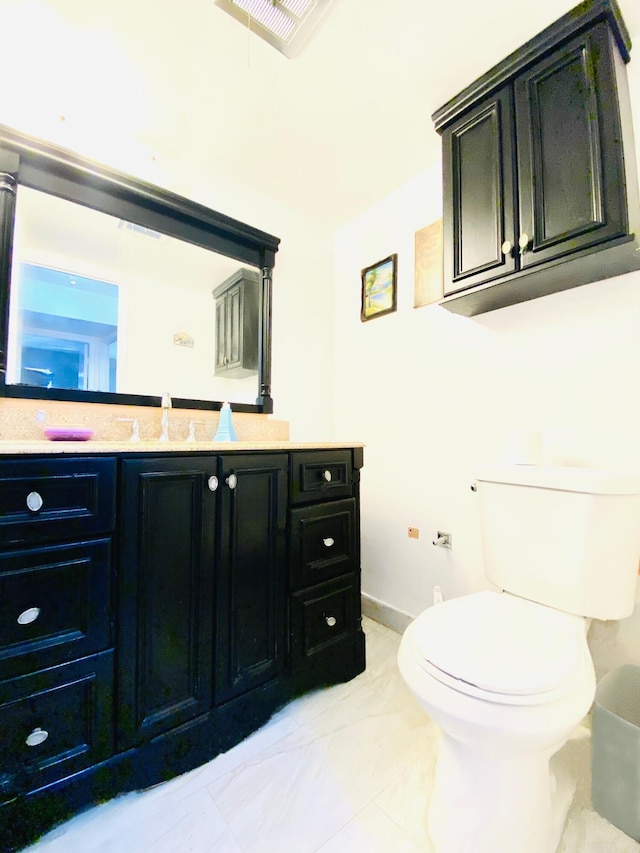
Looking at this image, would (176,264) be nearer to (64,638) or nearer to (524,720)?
Answer: (64,638)

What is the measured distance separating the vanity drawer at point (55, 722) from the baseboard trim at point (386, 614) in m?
1.32

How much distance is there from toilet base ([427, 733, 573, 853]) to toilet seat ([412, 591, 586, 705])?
0.54 ft

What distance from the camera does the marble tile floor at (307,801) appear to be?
0.91m

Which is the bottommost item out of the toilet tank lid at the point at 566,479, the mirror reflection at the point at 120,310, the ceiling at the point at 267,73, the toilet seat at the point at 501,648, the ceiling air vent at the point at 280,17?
the toilet seat at the point at 501,648

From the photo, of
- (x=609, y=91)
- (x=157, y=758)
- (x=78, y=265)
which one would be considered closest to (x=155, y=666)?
(x=157, y=758)

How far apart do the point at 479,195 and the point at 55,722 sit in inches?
80.2

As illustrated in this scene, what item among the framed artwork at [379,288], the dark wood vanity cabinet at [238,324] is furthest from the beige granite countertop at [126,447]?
the framed artwork at [379,288]

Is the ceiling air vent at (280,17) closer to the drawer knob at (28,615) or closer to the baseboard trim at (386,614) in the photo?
the drawer knob at (28,615)

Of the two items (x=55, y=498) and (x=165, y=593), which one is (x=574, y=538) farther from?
(x=55, y=498)

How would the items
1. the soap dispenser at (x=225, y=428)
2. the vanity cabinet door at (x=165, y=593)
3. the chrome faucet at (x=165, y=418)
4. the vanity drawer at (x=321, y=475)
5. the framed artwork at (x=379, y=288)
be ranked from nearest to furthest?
the vanity cabinet door at (x=165, y=593) → the vanity drawer at (x=321, y=475) → the chrome faucet at (x=165, y=418) → the soap dispenser at (x=225, y=428) → the framed artwork at (x=379, y=288)

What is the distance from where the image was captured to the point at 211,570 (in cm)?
114

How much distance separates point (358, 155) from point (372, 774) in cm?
237

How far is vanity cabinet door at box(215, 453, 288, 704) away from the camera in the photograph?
1166 millimetres

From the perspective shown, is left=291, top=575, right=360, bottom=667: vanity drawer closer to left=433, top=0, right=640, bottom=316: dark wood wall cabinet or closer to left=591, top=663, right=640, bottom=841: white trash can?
left=591, top=663, right=640, bottom=841: white trash can
